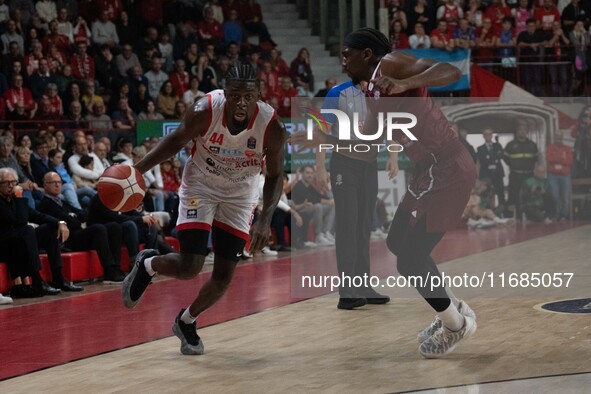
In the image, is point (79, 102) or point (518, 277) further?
point (79, 102)

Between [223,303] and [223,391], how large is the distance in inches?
158

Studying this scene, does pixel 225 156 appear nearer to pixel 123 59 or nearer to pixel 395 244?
pixel 395 244

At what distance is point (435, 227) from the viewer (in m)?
6.46

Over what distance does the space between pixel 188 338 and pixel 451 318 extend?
1671mm

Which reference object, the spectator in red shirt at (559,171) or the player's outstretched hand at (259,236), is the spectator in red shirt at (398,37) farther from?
the player's outstretched hand at (259,236)

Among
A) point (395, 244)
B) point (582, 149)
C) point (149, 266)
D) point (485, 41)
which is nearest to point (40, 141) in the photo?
point (149, 266)

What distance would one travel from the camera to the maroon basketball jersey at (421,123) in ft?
21.3

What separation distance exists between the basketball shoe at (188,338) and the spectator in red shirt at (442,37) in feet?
45.3

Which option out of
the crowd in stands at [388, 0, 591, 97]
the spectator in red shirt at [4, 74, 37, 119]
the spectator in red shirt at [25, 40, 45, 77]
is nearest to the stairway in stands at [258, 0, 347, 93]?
the crowd in stands at [388, 0, 591, 97]

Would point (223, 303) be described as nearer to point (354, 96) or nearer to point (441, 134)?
point (354, 96)

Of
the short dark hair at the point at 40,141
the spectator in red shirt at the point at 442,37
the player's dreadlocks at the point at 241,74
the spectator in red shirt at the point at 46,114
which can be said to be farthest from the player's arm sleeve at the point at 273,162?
the spectator in red shirt at the point at 442,37

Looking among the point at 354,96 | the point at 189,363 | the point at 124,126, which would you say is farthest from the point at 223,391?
the point at 124,126

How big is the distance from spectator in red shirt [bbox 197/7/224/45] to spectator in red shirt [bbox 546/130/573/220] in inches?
257

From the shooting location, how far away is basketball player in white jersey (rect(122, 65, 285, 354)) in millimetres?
6586
